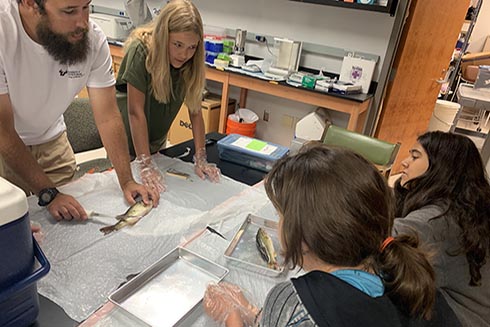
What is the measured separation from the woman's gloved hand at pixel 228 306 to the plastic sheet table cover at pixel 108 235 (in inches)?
9.0

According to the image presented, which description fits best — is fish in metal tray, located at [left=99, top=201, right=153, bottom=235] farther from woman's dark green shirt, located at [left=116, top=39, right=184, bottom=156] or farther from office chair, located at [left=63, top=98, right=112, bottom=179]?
office chair, located at [left=63, top=98, right=112, bottom=179]

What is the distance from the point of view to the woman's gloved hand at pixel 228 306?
87 cm

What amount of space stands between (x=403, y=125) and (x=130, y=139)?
265cm

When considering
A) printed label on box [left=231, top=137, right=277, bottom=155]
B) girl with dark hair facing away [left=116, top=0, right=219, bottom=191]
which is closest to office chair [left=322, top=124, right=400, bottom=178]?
printed label on box [left=231, top=137, right=277, bottom=155]

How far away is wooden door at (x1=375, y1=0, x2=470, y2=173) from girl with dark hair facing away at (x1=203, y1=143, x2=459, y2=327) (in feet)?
8.50

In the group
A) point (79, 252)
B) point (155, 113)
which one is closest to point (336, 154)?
point (79, 252)

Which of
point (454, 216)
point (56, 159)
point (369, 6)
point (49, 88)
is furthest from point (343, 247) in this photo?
point (369, 6)

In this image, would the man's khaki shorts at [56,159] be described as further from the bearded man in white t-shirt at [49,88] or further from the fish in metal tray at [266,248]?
the fish in metal tray at [266,248]

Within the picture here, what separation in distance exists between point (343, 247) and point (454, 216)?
23.8 inches

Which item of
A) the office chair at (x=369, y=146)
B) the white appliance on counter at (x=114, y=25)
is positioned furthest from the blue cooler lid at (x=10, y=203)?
the white appliance on counter at (x=114, y=25)

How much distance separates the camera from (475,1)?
4988 millimetres

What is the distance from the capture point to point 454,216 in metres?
1.11

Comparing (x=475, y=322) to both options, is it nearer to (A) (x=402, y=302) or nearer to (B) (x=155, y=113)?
(A) (x=402, y=302)

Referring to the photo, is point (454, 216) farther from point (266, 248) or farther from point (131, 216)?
point (131, 216)
